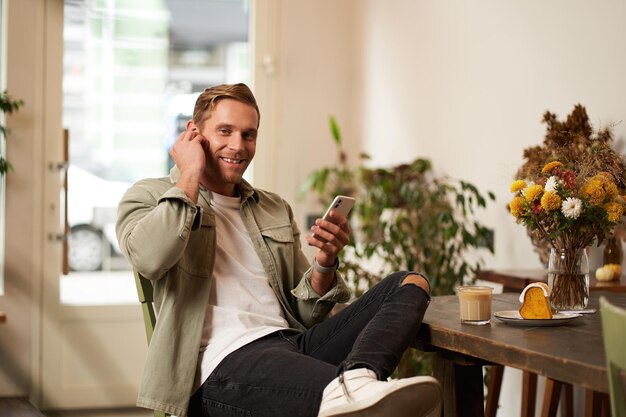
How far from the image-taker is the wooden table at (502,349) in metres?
1.52

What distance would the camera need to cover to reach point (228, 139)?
7.59ft

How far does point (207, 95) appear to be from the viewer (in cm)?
237

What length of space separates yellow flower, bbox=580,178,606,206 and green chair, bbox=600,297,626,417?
25.2 inches

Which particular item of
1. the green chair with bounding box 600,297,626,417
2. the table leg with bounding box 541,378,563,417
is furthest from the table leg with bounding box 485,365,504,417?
the green chair with bounding box 600,297,626,417

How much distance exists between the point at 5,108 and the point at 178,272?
2.57m

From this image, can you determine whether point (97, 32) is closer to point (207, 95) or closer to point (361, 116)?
point (361, 116)

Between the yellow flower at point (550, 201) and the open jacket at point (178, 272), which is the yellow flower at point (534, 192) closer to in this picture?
the yellow flower at point (550, 201)

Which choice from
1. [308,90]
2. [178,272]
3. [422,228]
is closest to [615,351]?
[178,272]

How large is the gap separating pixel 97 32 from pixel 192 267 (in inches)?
114

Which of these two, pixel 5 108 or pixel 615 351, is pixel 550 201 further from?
pixel 5 108

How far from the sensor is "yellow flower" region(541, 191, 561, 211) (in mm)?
2012

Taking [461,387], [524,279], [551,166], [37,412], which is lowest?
[37,412]

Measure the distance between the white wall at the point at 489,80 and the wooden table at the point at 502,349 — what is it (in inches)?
39.9

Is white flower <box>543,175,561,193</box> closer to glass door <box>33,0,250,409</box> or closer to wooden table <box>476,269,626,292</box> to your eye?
wooden table <box>476,269,626,292</box>
